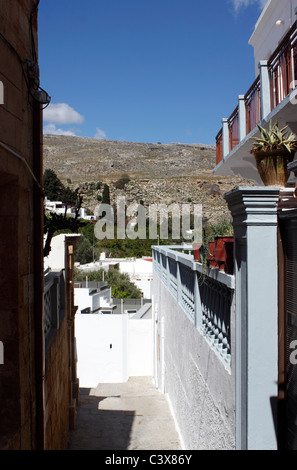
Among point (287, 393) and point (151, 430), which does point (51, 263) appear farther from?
point (287, 393)

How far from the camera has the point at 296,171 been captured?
250 cm

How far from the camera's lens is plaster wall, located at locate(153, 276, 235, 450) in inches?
127

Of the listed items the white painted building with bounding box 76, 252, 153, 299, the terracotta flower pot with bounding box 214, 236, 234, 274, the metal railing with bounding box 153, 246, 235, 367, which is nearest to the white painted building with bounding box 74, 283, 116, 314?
the white painted building with bounding box 76, 252, 153, 299

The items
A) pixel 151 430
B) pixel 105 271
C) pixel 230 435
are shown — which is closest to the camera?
pixel 230 435

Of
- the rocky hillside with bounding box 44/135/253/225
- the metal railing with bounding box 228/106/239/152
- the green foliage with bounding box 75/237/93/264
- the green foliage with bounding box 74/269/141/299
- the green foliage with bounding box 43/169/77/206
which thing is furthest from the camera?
the rocky hillside with bounding box 44/135/253/225

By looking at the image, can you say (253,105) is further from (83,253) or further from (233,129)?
(83,253)

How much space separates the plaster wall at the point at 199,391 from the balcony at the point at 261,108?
3045 millimetres

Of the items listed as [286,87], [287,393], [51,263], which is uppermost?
[286,87]

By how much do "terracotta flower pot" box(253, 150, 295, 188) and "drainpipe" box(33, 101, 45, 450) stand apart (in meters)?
1.99

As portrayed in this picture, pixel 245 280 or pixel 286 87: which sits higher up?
pixel 286 87

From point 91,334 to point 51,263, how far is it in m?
6.95

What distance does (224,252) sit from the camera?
10.9 feet

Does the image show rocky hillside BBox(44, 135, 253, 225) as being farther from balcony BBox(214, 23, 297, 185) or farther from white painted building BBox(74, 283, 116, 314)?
balcony BBox(214, 23, 297, 185)

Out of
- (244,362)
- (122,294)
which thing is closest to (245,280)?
(244,362)
